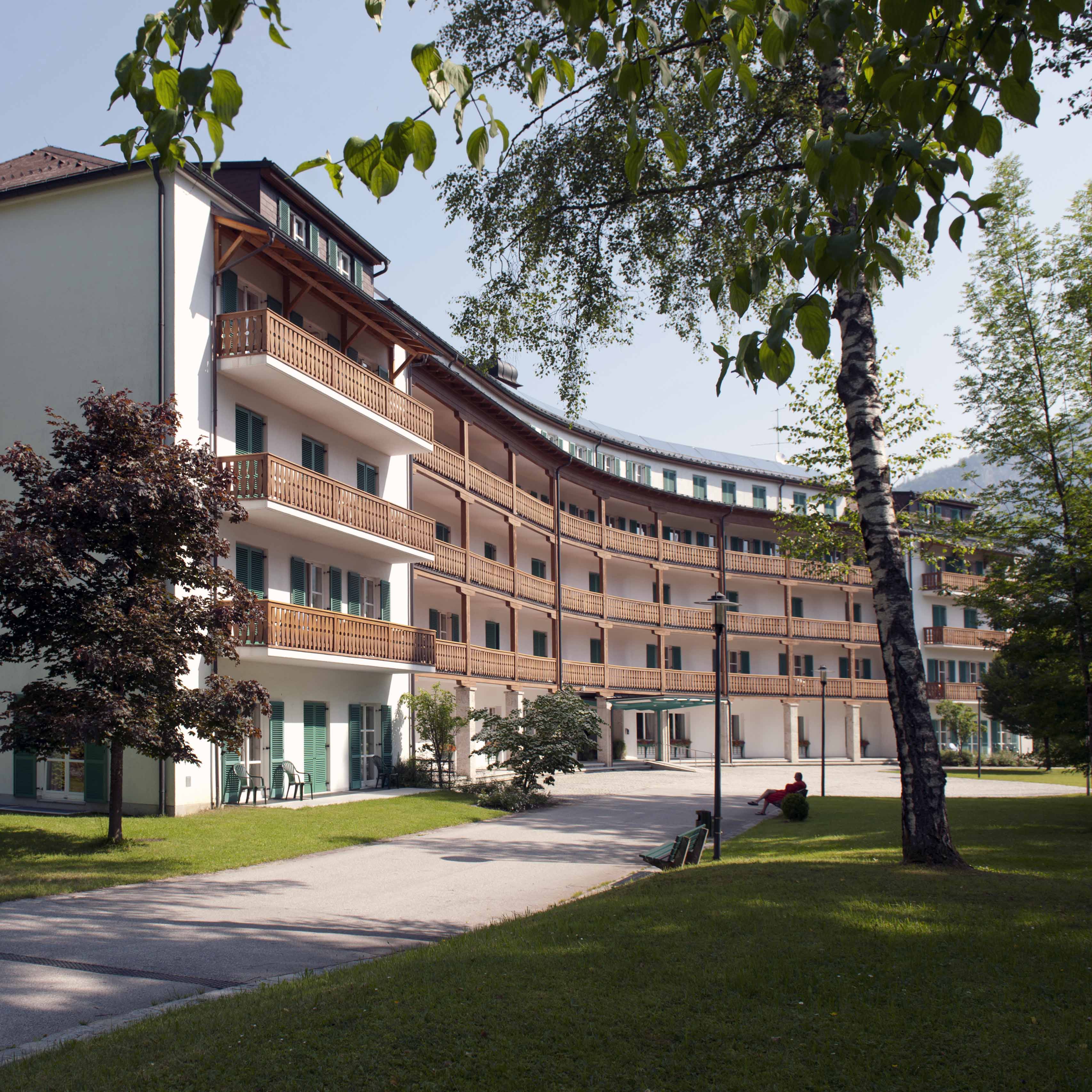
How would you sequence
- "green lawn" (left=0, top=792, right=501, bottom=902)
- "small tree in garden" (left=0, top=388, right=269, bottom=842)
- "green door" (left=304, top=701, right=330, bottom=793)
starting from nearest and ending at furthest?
"green lawn" (left=0, top=792, right=501, bottom=902) → "small tree in garden" (left=0, top=388, right=269, bottom=842) → "green door" (left=304, top=701, right=330, bottom=793)

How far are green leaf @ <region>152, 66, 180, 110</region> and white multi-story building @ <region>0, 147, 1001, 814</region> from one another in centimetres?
1371

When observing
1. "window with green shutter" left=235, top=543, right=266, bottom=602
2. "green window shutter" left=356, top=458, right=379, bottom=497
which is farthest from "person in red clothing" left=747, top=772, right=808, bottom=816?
"green window shutter" left=356, top=458, right=379, bottom=497

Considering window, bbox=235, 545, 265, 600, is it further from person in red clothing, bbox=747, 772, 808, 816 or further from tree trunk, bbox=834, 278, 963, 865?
tree trunk, bbox=834, 278, 963, 865

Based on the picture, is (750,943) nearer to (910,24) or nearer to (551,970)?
(551,970)

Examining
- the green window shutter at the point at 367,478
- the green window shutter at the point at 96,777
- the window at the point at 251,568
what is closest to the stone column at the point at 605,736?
the green window shutter at the point at 367,478

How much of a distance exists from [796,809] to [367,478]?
14.4 m

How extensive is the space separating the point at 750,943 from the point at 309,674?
62.2 feet

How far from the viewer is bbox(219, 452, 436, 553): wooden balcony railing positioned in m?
21.3

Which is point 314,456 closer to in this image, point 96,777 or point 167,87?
point 96,777

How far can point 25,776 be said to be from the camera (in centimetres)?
2112

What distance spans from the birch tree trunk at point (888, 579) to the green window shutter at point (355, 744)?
17.3 m

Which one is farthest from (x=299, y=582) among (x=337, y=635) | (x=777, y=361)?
(x=777, y=361)

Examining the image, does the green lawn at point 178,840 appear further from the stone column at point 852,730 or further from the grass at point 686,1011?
the stone column at point 852,730

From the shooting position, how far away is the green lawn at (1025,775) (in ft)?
138
